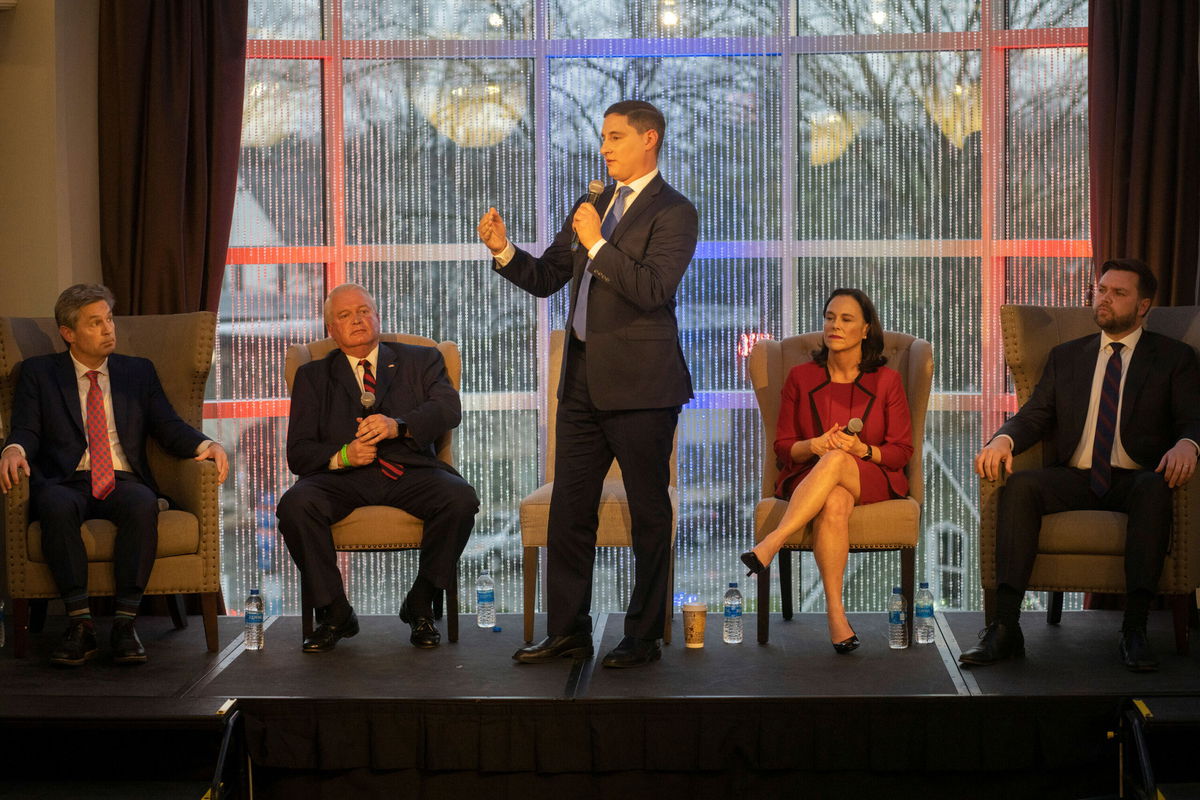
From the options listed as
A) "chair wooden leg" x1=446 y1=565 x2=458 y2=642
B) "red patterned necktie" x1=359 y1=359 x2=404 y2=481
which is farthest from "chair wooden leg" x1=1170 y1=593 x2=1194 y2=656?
"red patterned necktie" x1=359 y1=359 x2=404 y2=481

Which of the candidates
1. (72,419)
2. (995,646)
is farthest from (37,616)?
(995,646)

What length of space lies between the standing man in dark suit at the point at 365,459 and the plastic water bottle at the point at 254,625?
0.59ft

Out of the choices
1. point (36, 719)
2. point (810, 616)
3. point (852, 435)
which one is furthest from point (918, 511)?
point (36, 719)

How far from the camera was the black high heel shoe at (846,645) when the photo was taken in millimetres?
4051

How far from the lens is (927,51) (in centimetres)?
520

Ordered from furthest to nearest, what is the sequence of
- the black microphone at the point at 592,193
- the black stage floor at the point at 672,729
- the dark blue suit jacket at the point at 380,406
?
the dark blue suit jacket at the point at 380,406, the black microphone at the point at 592,193, the black stage floor at the point at 672,729

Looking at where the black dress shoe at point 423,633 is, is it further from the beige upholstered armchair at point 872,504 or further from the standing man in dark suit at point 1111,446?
the standing man in dark suit at point 1111,446

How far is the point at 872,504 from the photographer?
13.6 feet

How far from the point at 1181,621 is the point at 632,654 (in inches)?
66.8

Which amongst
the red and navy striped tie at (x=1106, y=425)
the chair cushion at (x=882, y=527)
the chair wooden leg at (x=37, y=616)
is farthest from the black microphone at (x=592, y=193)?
the chair wooden leg at (x=37, y=616)

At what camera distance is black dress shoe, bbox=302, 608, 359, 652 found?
164 inches

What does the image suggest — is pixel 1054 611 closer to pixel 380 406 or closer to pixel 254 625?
pixel 380 406

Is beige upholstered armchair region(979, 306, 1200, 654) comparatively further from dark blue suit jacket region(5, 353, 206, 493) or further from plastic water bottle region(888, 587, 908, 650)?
dark blue suit jacket region(5, 353, 206, 493)

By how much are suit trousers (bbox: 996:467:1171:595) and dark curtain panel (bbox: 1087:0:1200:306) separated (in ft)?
3.98
